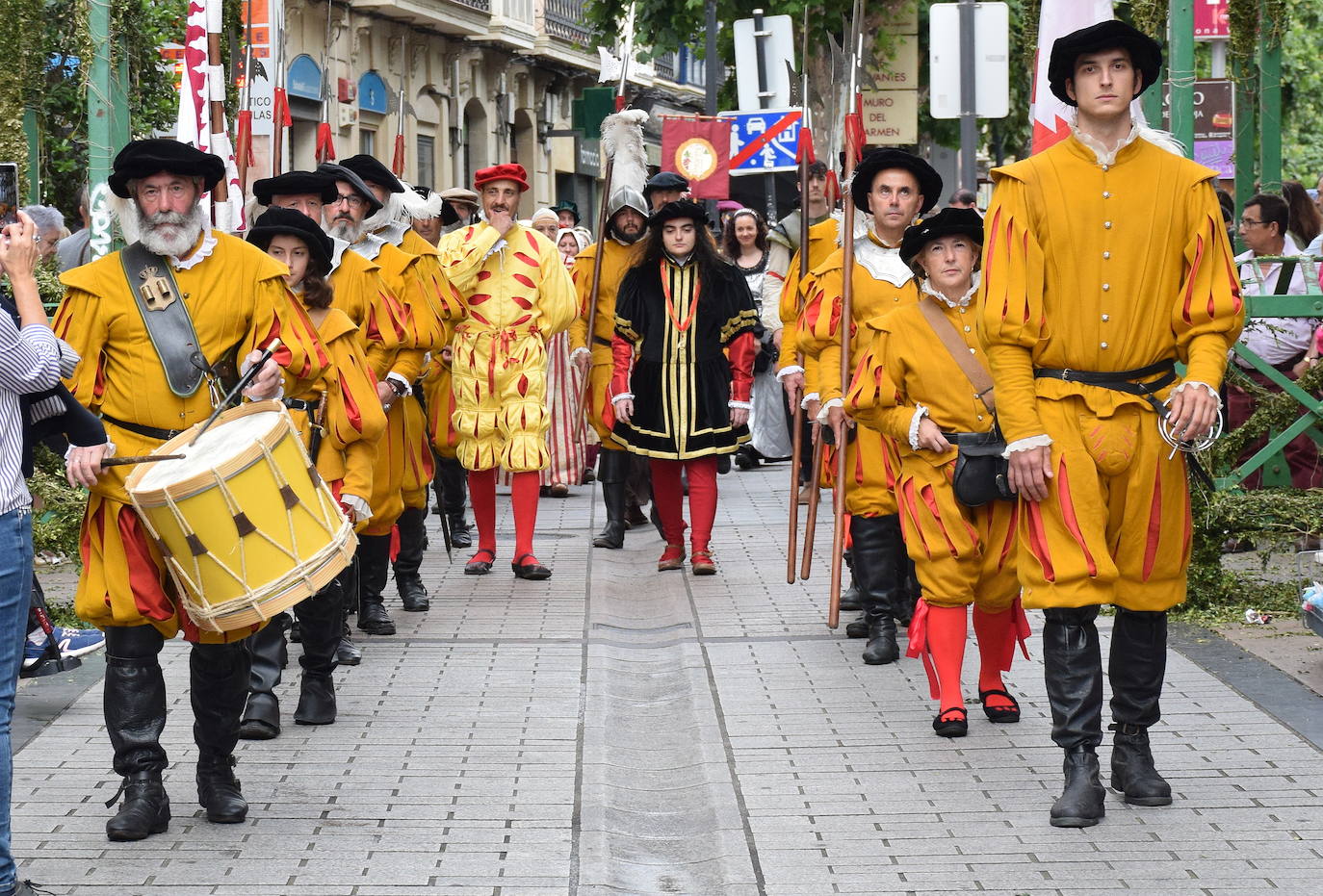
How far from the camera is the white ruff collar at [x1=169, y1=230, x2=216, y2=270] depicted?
595cm

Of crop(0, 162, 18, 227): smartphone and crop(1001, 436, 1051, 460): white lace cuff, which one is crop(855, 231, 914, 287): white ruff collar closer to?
crop(1001, 436, 1051, 460): white lace cuff

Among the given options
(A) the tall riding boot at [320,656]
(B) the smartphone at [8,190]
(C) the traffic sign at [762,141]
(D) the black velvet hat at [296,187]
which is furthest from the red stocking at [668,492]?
(C) the traffic sign at [762,141]

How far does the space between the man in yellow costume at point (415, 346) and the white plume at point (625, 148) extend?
2.78 m

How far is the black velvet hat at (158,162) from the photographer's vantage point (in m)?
5.85

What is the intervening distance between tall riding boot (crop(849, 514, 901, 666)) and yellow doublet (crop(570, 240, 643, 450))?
3.84 m

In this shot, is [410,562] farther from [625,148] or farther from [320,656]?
[625,148]

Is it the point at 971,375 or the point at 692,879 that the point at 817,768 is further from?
the point at 971,375

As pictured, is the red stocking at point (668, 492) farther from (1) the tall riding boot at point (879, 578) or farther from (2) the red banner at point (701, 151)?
(2) the red banner at point (701, 151)

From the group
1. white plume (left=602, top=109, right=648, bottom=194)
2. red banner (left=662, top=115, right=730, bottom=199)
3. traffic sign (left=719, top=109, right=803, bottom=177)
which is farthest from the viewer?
traffic sign (left=719, top=109, right=803, bottom=177)

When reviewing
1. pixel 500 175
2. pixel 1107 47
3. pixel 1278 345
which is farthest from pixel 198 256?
pixel 1278 345

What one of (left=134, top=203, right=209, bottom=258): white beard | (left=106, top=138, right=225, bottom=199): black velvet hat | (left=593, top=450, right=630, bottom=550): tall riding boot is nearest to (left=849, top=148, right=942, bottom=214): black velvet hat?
(left=106, top=138, right=225, bottom=199): black velvet hat

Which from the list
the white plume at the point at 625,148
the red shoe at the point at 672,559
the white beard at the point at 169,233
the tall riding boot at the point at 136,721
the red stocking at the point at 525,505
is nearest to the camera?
the tall riding boot at the point at 136,721

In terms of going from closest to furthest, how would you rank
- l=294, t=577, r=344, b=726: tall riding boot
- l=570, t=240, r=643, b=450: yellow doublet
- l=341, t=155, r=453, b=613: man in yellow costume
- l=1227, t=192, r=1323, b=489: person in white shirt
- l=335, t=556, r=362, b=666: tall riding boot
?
l=294, t=577, r=344, b=726: tall riding boot < l=335, t=556, r=362, b=666: tall riding boot < l=341, t=155, r=453, b=613: man in yellow costume < l=1227, t=192, r=1323, b=489: person in white shirt < l=570, t=240, r=643, b=450: yellow doublet

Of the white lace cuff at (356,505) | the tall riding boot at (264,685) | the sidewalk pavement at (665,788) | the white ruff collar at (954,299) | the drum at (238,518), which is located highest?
the white ruff collar at (954,299)
